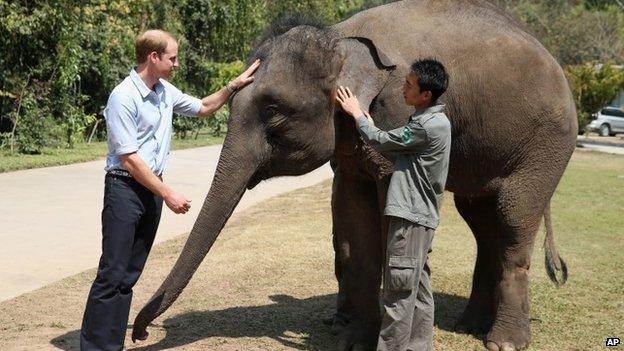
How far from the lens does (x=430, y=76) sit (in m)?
5.14

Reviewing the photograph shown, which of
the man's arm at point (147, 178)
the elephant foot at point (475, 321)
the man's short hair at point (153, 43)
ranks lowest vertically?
the elephant foot at point (475, 321)

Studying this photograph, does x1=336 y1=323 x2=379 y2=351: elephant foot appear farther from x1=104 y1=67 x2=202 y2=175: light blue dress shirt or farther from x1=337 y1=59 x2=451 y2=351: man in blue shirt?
x1=104 y1=67 x2=202 y2=175: light blue dress shirt

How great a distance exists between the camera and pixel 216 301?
25.3ft

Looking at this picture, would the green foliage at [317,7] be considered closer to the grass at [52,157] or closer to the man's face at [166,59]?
the grass at [52,157]

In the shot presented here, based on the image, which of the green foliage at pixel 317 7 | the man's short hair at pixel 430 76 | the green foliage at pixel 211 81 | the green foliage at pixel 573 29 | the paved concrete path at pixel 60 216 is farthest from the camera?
the green foliage at pixel 573 29

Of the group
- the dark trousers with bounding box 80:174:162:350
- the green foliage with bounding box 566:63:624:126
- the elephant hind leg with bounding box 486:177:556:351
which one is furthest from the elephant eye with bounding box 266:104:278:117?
the green foliage with bounding box 566:63:624:126

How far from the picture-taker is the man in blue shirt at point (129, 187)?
535 cm

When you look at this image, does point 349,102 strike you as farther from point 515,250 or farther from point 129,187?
point 515,250

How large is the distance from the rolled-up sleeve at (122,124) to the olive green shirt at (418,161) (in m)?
1.35

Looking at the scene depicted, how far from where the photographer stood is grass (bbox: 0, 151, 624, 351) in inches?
259

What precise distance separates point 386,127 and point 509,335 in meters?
1.84

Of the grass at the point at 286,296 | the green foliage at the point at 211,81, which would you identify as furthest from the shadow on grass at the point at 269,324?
the green foliage at the point at 211,81

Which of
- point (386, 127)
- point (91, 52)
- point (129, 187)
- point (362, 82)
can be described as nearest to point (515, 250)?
point (386, 127)

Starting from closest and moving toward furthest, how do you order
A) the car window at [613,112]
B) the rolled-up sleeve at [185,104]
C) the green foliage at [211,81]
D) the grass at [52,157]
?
the rolled-up sleeve at [185,104]
the grass at [52,157]
the green foliage at [211,81]
the car window at [613,112]
